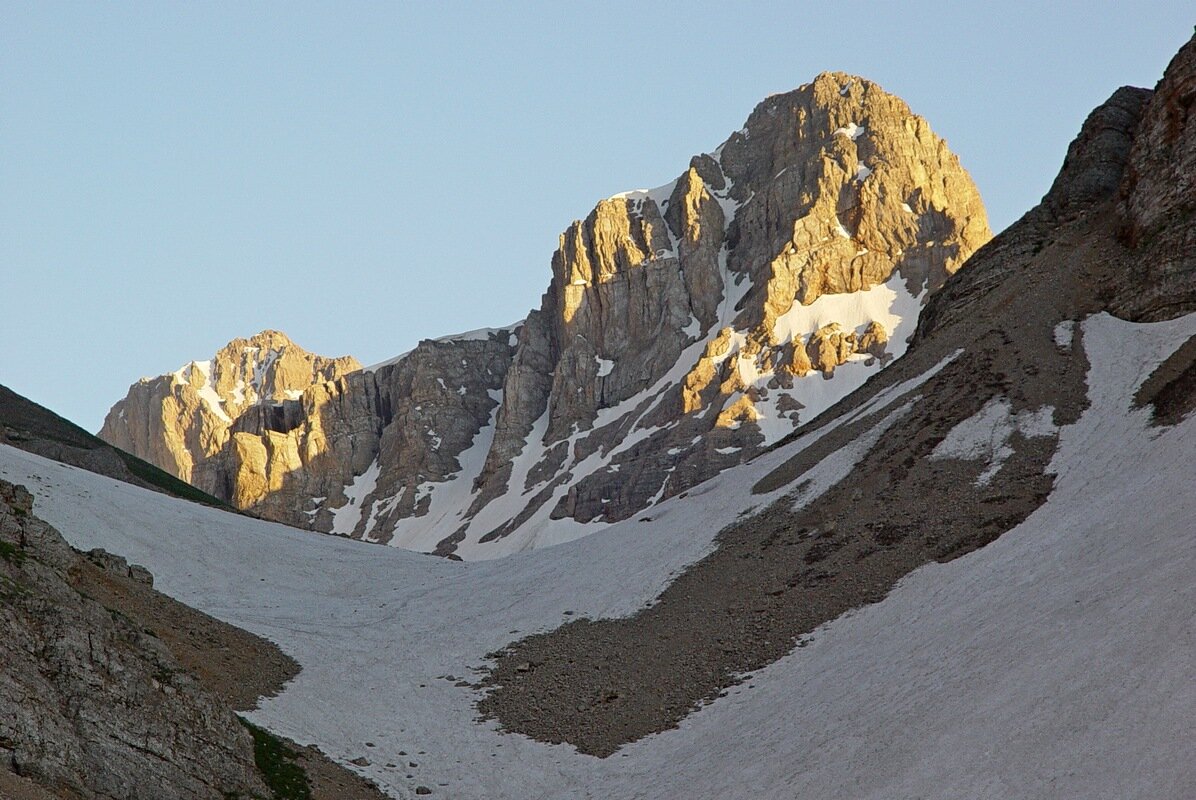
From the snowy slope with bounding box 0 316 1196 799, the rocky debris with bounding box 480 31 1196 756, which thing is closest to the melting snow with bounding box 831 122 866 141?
the rocky debris with bounding box 480 31 1196 756

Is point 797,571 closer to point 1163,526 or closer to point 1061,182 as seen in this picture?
point 1163,526

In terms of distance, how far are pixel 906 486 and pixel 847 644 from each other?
16.4 metres

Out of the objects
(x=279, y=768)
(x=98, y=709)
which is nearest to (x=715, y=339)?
(x=279, y=768)

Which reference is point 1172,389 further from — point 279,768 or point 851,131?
point 851,131

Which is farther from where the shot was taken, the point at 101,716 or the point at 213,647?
the point at 213,647

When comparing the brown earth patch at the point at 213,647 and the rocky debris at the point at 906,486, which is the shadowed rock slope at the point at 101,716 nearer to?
the brown earth patch at the point at 213,647

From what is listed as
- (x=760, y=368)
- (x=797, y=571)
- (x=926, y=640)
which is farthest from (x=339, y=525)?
(x=926, y=640)

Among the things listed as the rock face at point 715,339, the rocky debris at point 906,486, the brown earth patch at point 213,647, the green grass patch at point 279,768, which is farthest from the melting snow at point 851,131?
the green grass patch at point 279,768

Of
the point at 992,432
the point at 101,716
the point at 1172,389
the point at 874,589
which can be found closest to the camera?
the point at 101,716

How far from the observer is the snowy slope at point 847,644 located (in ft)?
85.2

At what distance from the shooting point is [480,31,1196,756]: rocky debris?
4300 centimetres

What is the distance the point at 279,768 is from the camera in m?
31.2

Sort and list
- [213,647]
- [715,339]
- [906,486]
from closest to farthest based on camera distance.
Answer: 1. [213,647]
2. [906,486]
3. [715,339]

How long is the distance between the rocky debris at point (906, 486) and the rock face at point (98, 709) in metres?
13.7
